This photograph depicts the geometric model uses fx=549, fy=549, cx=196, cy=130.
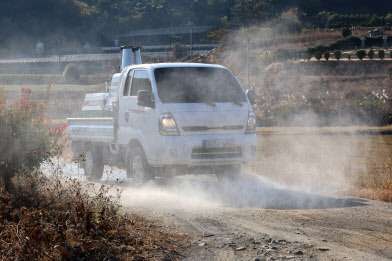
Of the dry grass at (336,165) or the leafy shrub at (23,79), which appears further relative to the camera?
the leafy shrub at (23,79)

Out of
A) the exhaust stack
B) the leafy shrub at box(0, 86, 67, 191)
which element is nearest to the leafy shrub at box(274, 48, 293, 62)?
the exhaust stack

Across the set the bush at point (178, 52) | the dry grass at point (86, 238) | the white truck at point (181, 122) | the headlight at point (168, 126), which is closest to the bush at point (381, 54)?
the bush at point (178, 52)

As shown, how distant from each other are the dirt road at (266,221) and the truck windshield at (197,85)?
5.73ft

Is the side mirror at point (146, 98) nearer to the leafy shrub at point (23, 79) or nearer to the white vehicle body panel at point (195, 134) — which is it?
the white vehicle body panel at point (195, 134)

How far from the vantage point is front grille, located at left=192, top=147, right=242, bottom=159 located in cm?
944

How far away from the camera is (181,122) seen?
9.41 metres

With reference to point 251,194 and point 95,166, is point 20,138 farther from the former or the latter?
point 251,194

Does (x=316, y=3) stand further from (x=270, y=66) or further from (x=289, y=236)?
(x=289, y=236)

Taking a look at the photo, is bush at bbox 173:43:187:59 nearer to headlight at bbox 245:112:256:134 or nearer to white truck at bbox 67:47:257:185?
white truck at bbox 67:47:257:185

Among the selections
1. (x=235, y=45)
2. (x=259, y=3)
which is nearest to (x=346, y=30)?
(x=235, y=45)

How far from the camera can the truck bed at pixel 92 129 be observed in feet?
37.8

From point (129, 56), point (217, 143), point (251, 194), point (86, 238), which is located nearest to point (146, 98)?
point (217, 143)

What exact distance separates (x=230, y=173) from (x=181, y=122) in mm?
1706

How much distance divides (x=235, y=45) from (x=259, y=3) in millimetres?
25755
